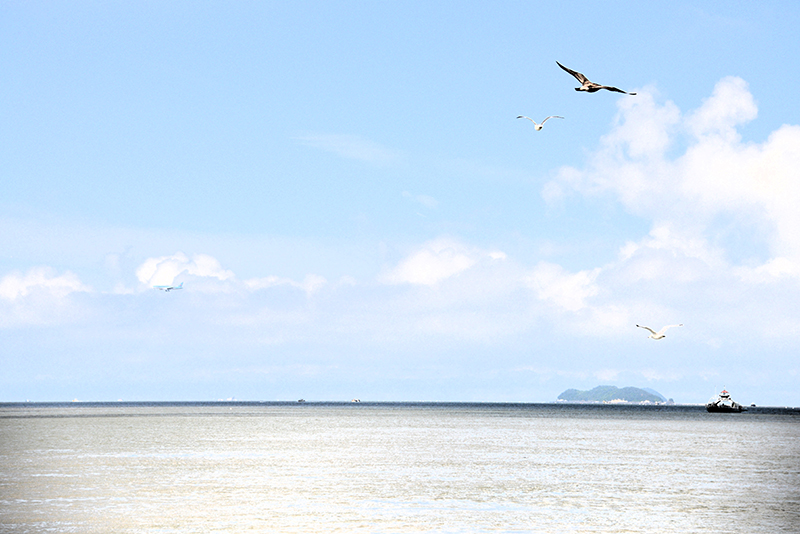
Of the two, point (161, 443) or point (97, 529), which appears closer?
point (97, 529)

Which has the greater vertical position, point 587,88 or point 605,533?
point 587,88

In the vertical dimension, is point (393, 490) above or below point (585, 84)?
below

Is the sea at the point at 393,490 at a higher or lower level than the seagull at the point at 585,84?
lower

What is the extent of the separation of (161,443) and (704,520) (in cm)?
6225

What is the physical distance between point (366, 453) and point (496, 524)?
39.6m

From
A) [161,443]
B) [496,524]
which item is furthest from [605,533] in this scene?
[161,443]

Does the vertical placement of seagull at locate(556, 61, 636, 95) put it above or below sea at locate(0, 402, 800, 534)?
above

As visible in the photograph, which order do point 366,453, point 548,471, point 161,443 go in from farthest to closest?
1. point 161,443
2. point 366,453
3. point 548,471

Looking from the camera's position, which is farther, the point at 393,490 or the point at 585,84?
the point at 393,490

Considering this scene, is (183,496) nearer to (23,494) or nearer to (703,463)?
(23,494)

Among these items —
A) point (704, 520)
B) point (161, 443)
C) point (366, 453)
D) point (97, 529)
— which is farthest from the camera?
point (161, 443)

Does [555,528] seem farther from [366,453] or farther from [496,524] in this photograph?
[366,453]

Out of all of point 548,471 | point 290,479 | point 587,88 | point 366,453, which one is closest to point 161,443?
point 366,453

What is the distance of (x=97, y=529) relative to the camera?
3156cm
